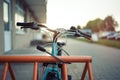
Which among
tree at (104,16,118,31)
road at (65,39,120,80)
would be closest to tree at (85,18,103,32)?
tree at (104,16,118,31)

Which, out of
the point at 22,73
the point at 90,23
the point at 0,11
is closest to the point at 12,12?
the point at 0,11

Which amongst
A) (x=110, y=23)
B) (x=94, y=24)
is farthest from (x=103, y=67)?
(x=94, y=24)

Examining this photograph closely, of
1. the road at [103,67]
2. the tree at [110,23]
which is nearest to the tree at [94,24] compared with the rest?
the tree at [110,23]

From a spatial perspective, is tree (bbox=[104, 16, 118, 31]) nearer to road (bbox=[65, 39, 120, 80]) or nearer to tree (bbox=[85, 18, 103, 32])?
tree (bbox=[85, 18, 103, 32])

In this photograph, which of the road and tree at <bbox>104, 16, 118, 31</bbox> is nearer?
the road

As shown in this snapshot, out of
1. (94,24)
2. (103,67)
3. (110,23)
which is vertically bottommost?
(103,67)

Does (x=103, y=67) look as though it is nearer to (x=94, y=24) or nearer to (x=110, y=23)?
(x=110, y=23)

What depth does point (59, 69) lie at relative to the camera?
2959 millimetres

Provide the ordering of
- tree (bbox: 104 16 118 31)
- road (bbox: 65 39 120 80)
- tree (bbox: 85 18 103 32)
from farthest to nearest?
tree (bbox: 85 18 103 32) < tree (bbox: 104 16 118 31) < road (bbox: 65 39 120 80)

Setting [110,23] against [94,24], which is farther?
[94,24]

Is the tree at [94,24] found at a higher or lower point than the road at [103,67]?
higher

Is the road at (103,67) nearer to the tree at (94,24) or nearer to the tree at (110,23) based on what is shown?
the tree at (110,23)

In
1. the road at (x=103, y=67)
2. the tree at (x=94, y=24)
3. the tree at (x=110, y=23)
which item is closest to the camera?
the road at (x=103, y=67)

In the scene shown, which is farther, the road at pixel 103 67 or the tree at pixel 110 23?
the tree at pixel 110 23
